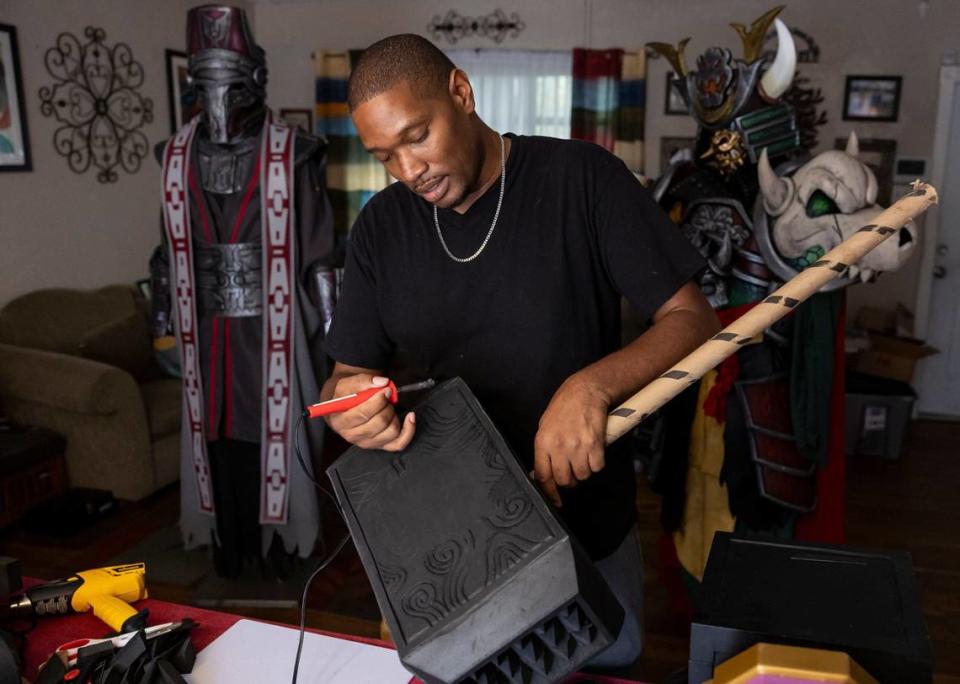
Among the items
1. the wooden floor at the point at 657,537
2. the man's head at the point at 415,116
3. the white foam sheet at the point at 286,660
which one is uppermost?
the man's head at the point at 415,116

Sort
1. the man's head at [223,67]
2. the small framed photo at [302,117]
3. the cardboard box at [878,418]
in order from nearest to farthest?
1. the man's head at [223,67]
2. the cardboard box at [878,418]
3. the small framed photo at [302,117]

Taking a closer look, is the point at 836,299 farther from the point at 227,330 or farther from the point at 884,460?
the point at 884,460

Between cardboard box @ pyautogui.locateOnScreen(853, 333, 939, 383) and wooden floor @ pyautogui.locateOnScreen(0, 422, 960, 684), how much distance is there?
45 cm

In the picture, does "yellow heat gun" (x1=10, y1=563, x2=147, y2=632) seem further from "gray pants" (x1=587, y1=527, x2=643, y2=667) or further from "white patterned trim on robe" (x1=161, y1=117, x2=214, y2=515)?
"white patterned trim on robe" (x1=161, y1=117, x2=214, y2=515)

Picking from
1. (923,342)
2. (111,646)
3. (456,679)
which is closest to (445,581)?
(456,679)

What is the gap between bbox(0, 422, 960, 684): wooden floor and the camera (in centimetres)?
247

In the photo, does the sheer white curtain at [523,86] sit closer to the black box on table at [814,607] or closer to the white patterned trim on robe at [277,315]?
the white patterned trim on robe at [277,315]

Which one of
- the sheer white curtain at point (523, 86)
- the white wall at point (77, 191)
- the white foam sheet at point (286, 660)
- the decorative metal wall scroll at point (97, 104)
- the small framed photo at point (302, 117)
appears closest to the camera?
the white foam sheet at point (286, 660)

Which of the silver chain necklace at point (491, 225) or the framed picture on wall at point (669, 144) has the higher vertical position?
the framed picture on wall at point (669, 144)

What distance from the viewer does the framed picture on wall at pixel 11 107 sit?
11.5 ft

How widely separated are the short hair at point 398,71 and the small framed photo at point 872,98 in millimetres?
4433

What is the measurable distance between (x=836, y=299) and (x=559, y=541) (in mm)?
1706

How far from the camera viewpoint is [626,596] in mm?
1299

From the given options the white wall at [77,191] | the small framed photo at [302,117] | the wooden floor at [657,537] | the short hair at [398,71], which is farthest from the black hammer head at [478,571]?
the small framed photo at [302,117]
